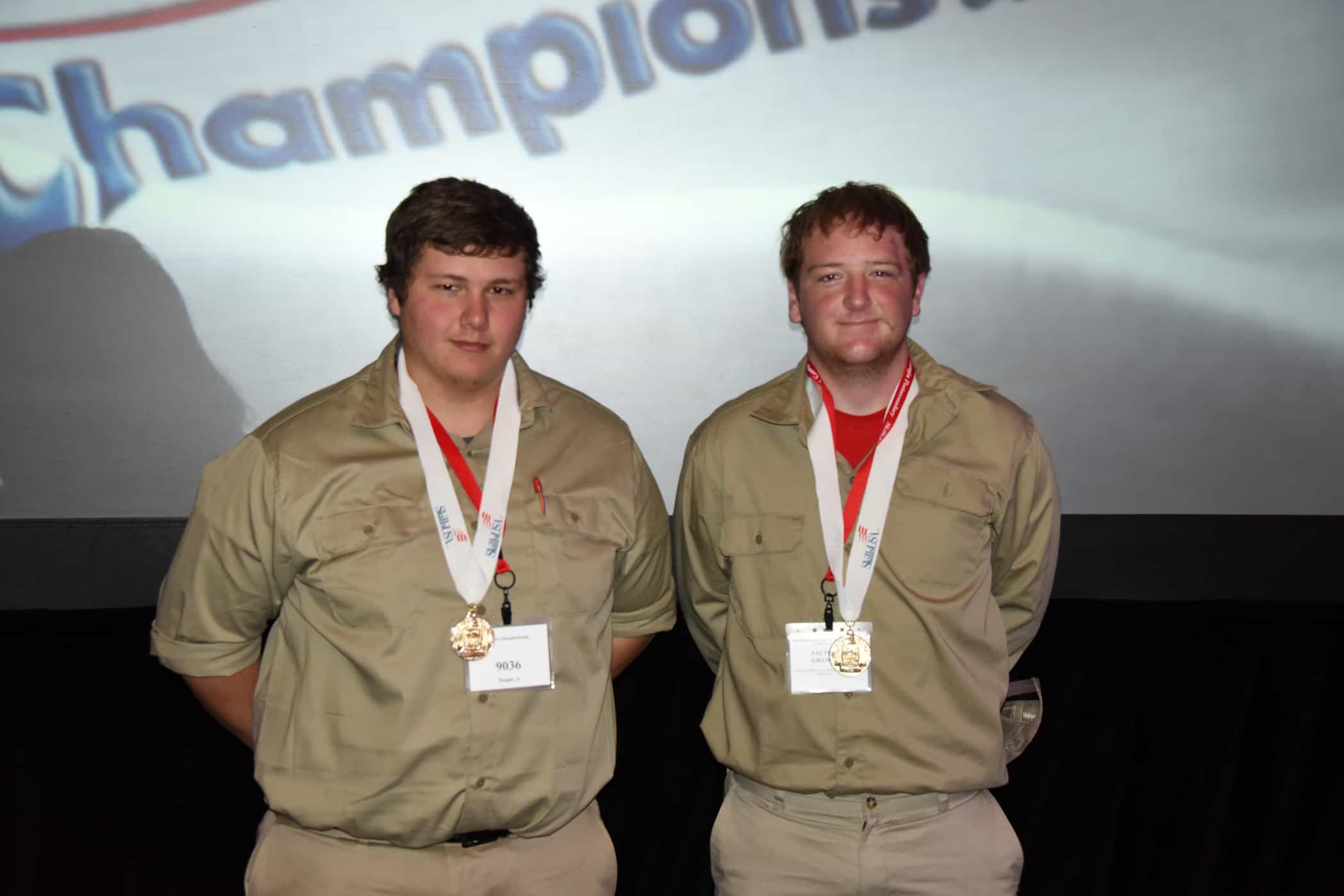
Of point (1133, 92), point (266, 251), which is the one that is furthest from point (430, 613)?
point (1133, 92)

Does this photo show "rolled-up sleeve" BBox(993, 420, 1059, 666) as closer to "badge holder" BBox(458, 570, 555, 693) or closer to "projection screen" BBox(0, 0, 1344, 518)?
"badge holder" BBox(458, 570, 555, 693)

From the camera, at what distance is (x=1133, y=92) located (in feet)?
10.9

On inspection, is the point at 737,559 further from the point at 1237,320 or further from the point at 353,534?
the point at 1237,320

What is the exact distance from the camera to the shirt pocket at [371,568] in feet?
6.24

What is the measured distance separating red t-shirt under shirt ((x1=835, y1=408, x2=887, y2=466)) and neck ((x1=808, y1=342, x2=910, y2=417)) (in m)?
0.01

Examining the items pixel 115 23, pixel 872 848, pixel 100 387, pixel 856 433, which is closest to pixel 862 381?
pixel 856 433

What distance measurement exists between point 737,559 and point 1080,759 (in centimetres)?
151

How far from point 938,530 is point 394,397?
1058 mm

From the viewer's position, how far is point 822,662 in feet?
6.72

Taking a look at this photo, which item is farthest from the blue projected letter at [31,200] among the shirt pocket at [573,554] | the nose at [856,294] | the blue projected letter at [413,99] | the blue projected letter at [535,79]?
the nose at [856,294]

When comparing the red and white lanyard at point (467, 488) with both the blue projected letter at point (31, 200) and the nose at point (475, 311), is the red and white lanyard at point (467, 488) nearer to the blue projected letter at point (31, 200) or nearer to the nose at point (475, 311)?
the nose at point (475, 311)

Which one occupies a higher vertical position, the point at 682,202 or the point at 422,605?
the point at 682,202

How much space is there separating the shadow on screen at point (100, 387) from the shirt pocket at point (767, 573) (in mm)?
1693

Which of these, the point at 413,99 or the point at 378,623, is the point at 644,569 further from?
the point at 413,99
